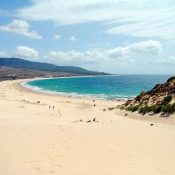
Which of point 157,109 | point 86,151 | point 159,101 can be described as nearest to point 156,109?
point 157,109

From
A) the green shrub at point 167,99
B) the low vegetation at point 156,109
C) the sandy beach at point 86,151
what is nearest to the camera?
the sandy beach at point 86,151

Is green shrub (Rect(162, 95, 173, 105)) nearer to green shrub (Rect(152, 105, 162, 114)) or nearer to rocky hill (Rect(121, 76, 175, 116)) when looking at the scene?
rocky hill (Rect(121, 76, 175, 116))

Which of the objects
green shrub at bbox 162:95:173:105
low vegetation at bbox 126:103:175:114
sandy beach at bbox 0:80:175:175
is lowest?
sandy beach at bbox 0:80:175:175

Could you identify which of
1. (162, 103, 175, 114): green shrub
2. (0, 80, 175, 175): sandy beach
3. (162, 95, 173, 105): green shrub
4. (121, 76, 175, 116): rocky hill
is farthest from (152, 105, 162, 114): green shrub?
(0, 80, 175, 175): sandy beach

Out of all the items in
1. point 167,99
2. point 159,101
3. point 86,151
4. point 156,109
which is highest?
point 167,99

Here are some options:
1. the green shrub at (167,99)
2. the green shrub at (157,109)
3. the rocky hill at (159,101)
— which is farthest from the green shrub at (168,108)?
the green shrub at (167,99)

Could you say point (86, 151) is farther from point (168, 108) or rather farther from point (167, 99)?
point (167, 99)

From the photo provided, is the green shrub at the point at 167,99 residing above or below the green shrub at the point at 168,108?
above

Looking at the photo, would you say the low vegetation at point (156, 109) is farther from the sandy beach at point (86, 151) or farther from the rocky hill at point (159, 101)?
the sandy beach at point (86, 151)

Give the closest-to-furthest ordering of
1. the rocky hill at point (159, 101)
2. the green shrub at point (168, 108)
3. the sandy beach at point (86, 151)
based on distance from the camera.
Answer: the sandy beach at point (86, 151), the green shrub at point (168, 108), the rocky hill at point (159, 101)

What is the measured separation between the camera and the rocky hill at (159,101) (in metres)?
26.0

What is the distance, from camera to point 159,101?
95.1 ft

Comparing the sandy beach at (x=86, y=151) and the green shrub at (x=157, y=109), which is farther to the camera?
the green shrub at (x=157, y=109)

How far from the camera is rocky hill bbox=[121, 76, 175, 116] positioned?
26.0 metres
